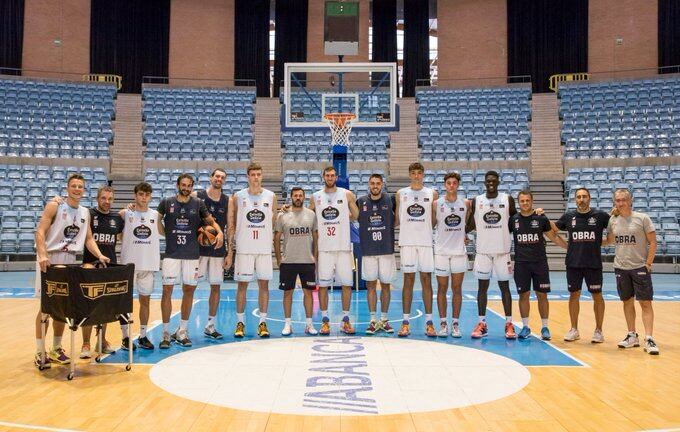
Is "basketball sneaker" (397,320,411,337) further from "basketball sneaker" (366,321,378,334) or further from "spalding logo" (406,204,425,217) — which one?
"spalding logo" (406,204,425,217)

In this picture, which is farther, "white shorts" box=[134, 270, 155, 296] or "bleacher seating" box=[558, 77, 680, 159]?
"bleacher seating" box=[558, 77, 680, 159]

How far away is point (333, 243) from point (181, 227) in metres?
1.93

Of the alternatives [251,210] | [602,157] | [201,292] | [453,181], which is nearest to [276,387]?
[251,210]

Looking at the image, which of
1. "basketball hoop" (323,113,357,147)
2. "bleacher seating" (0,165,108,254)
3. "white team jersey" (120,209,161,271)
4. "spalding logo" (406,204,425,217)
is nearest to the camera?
"white team jersey" (120,209,161,271)

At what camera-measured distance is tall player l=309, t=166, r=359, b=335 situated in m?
7.38

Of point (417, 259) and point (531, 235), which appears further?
point (417, 259)

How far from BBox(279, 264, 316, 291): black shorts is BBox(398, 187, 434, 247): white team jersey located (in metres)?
1.23

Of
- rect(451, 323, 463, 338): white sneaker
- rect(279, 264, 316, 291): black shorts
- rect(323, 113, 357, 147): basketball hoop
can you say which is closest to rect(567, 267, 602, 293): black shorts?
rect(451, 323, 463, 338): white sneaker

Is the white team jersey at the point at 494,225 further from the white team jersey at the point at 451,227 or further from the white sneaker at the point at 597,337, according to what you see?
the white sneaker at the point at 597,337

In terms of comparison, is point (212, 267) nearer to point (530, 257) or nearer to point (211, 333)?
point (211, 333)

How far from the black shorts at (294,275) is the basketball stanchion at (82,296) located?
2.16 meters

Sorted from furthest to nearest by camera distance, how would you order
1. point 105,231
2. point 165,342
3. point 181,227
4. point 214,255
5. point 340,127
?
point 340,127 < point 214,255 < point 181,227 < point 165,342 < point 105,231

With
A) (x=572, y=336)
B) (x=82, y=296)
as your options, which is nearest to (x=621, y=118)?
(x=572, y=336)

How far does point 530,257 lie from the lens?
7.20 m
